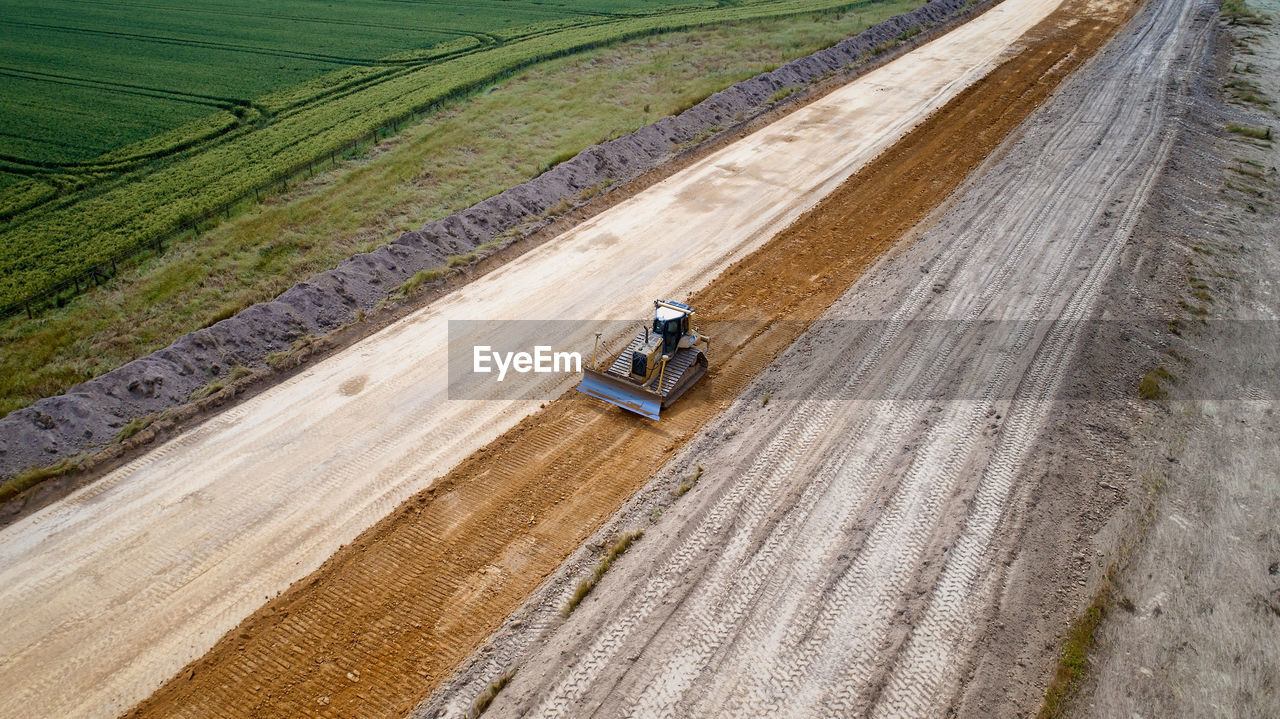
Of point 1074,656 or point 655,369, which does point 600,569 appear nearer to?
point 655,369

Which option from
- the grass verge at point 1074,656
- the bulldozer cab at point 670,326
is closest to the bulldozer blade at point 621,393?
the bulldozer cab at point 670,326

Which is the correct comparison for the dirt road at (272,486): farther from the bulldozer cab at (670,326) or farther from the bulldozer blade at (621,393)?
the bulldozer cab at (670,326)

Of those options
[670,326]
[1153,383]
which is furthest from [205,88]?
[1153,383]

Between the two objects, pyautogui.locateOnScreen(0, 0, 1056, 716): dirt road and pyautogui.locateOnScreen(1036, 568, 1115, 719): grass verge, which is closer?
pyautogui.locateOnScreen(1036, 568, 1115, 719): grass verge

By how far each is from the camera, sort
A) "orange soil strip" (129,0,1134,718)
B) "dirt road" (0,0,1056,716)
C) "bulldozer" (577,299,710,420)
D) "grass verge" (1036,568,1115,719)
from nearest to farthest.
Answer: "grass verge" (1036,568,1115,719) < "orange soil strip" (129,0,1134,718) < "dirt road" (0,0,1056,716) < "bulldozer" (577,299,710,420)

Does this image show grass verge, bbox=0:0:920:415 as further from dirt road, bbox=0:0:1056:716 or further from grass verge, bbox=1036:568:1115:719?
grass verge, bbox=1036:568:1115:719

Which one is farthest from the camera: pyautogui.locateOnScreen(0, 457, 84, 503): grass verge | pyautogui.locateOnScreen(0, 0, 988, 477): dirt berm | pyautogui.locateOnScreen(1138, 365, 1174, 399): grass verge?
pyautogui.locateOnScreen(1138, 365, 1174, 399): grass verge

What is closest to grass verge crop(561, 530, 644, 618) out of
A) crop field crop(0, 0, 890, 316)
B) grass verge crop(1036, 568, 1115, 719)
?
grass verge crop(1036, 568, 1115, 719)
